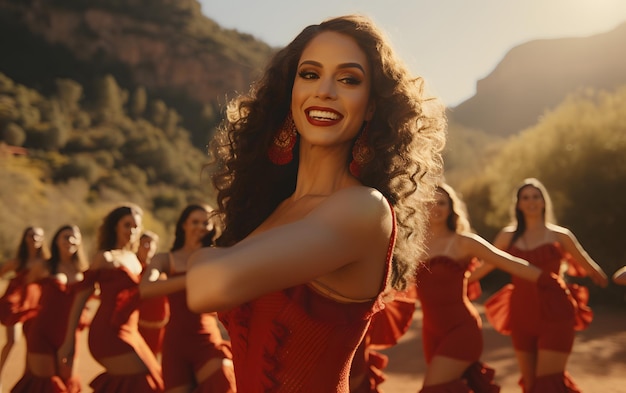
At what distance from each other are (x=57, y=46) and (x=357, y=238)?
77650 mm

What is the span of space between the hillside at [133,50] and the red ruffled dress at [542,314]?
61442 mm

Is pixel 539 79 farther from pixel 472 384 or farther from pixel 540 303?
pixel 472 384

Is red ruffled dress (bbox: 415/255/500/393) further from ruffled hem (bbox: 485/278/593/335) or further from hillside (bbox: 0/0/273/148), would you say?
hillside (bbox: 0/0/273/148)

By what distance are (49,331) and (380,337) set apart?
359cm

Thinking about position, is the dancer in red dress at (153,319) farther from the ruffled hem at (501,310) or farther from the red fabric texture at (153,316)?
the ruffled hem at (501,310)

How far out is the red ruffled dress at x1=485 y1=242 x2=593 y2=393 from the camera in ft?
19.0

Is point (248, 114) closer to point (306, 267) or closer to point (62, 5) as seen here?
point (306, 267)

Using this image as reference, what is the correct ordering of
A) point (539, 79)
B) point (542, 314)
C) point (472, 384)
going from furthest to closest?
point (539, 79), point (542, 314), point (472, 384)

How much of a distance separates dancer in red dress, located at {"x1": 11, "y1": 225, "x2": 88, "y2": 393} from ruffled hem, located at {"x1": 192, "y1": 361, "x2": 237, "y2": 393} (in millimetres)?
2120

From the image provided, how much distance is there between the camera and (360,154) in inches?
71.6

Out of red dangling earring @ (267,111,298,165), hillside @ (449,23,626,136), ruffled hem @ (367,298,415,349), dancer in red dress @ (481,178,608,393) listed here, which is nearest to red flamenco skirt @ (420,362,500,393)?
ruffled hem @ (367,298,415,349)

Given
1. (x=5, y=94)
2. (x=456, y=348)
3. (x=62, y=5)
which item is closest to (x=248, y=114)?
(x=456, y=348)

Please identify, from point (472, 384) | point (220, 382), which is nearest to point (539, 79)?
point (472, 384)

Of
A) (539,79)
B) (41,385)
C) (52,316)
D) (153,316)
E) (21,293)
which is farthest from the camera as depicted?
(539,79)
